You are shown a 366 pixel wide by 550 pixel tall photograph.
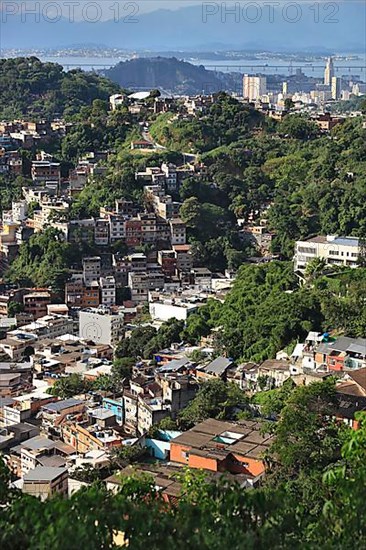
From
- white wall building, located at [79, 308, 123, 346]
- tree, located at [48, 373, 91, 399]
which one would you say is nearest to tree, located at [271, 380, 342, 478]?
tree, located at [48, 373, 91, 399]

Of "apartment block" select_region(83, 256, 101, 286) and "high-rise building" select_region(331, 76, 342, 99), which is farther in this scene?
"high-rise building" select_region(331, 76, 342, 99)

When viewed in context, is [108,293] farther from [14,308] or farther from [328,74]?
[328,74]

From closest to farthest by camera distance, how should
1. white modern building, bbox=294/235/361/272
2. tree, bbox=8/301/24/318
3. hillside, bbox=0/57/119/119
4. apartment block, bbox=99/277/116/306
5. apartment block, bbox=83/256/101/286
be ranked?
white modern building, bbox=294/235/361/272, tree, bbox=8/301/24/318, apartment block, bbox=99/277/116/306, apartment block, bbox=83/256/101/286, hillside, bbox=0/57/119/119

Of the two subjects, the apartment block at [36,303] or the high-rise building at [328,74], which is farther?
the high-rise building at [328,74]

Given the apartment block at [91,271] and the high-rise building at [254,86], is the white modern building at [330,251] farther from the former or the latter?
the high-rise building at [254,86]

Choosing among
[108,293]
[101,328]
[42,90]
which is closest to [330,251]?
[101,328]

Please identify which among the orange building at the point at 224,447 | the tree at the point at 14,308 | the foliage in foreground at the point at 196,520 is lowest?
the tree at the point at 14,308

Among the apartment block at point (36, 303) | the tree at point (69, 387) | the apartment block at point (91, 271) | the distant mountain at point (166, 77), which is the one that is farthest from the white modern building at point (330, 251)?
the distant mountain at point (166, 77)

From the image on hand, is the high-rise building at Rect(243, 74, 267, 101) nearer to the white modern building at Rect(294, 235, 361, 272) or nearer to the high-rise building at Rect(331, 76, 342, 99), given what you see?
the high-rise building at Rect(331, 76, 342, 99)

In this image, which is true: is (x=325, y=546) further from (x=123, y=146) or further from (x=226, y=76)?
(x=226, y=76)
